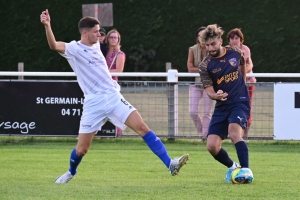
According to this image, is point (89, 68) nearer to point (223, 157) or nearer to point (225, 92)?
point (225, 92)

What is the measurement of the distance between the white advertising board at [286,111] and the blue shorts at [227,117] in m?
3.87

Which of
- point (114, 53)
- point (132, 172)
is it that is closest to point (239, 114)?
point (132, 172)

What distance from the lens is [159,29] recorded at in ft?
80.4

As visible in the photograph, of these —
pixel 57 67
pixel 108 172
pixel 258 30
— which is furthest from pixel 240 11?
pixel 108 172

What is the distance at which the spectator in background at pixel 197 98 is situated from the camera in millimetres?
12906

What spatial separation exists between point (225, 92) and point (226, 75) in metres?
0.19

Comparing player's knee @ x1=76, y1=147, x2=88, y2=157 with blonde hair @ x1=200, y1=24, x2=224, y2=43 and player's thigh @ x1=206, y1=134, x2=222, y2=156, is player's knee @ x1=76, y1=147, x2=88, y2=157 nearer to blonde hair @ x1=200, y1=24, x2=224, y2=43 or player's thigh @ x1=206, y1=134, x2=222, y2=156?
player's thigh @ x1=206, y1=134, x2=222, y2=156

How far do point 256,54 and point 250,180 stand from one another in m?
15.9

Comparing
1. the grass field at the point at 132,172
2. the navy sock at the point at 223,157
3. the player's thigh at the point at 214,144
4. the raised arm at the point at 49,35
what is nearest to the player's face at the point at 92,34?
the raised arm at the point at 49,35

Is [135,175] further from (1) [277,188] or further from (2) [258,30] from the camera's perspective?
(2) [258,30]

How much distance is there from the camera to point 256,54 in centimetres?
2409

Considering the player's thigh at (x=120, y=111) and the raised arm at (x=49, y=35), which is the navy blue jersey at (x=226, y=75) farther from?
the raised arm at (x=49, y=35)

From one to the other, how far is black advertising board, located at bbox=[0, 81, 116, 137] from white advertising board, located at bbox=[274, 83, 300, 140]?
2694mm

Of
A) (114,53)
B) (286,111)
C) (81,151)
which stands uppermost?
(114,53)
